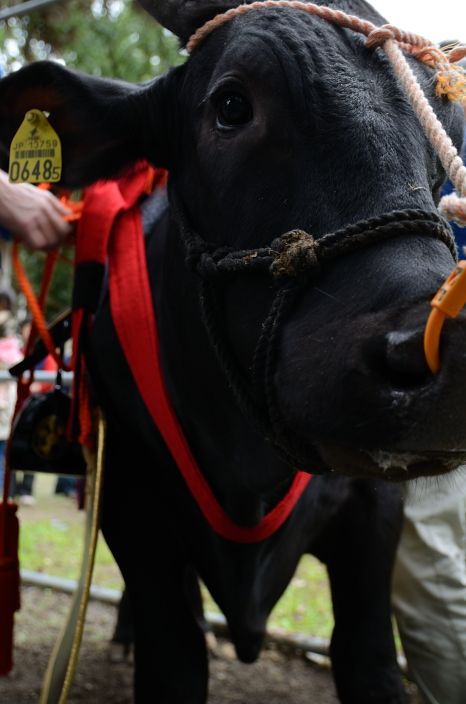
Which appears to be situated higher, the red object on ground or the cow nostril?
the cow nostril

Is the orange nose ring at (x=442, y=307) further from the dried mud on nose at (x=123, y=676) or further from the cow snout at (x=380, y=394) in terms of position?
the dried mud on nose at (x=123, y=676)

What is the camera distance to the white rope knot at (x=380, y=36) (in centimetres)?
174

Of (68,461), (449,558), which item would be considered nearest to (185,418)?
(68,461)

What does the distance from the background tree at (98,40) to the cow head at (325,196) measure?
10.1m

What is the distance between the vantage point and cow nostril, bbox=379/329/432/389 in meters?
1.27

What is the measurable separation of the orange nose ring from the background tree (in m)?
11.0

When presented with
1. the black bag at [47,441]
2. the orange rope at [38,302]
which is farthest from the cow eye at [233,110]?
the black bag at [47,441]

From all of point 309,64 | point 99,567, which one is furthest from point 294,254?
point 99,567

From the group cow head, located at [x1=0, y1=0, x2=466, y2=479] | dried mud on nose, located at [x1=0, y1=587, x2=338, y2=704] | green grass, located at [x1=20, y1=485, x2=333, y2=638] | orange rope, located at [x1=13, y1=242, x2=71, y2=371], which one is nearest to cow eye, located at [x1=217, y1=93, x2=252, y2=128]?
cow head, located at [x1=0, y1=0, x2=466, y2=479]

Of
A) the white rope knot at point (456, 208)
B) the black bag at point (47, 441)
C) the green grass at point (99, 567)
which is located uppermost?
the white rope knot at point (456, 208)

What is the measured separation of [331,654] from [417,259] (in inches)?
66.2

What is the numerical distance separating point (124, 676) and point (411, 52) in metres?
3.06

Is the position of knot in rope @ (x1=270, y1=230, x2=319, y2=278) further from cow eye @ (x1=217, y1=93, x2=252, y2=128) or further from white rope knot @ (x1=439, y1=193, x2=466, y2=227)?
cow eye @ (x1=217, y1=93, x2=252, y2=128)

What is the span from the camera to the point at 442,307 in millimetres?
1233
